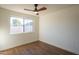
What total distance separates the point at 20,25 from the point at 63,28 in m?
2.59

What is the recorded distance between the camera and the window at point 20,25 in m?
3.94

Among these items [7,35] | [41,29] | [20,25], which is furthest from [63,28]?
[7,35]

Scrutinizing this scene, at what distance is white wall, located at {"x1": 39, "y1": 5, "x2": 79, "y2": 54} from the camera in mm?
3004

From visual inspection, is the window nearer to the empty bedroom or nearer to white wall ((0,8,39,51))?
the empty bedroom

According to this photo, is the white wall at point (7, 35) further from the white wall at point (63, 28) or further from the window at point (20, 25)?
the white wall at point (63, 28)

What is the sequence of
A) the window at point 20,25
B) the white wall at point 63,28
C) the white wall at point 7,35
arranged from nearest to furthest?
the white wall at point 63,28 < the white wall at point 7,35 < the window at point 20,25

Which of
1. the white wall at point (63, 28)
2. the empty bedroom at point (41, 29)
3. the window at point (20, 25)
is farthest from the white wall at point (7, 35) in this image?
the white wall at point (63, 28)

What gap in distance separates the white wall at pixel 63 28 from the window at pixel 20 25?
109 centimetres

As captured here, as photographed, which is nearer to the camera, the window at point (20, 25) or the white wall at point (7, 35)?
the white wall at point (7, 35)

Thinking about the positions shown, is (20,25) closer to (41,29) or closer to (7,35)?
(7,35)

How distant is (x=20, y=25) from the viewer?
4.44 metres
